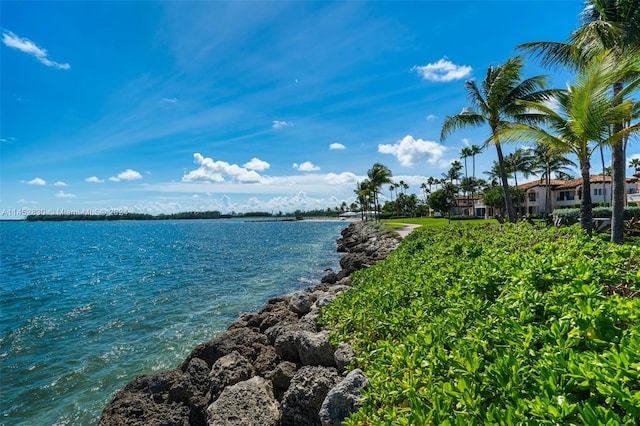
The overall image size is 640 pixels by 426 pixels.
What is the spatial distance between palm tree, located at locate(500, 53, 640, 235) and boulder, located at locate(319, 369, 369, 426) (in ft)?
38.8

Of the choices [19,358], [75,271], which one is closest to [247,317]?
[19,358]

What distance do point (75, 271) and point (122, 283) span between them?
9747mm

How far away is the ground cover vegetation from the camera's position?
2.07 m

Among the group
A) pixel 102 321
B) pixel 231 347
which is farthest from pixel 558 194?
pixel 102 321

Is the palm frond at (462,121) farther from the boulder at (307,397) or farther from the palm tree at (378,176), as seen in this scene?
the palm tree at (378,176)

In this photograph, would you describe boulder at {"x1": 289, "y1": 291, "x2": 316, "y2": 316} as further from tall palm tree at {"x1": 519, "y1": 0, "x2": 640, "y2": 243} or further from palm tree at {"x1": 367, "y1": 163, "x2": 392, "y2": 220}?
palm tree at {"x1": 367, "y1": 163, "x2": 392, "y2": 220}

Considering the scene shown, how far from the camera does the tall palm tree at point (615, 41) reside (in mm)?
12141

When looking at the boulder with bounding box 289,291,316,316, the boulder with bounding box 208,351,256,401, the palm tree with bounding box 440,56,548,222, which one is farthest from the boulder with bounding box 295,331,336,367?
the palm tree with bounding box 440,56,548,222

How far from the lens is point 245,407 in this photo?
5.17m

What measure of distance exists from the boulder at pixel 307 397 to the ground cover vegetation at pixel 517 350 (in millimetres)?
578

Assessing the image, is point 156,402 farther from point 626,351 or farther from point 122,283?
point 122,283

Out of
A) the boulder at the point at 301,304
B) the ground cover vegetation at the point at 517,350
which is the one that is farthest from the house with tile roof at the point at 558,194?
the ground cover vegetation at the point at 517,350

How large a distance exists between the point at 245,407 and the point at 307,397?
110 cm

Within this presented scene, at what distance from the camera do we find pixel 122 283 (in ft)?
75.0
